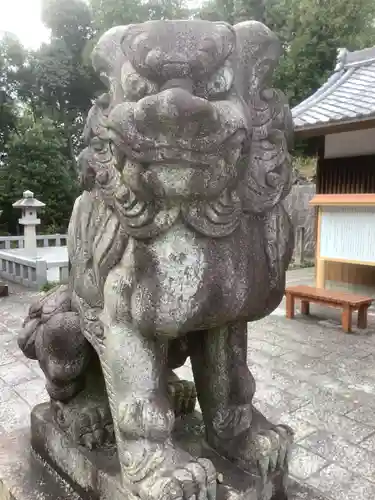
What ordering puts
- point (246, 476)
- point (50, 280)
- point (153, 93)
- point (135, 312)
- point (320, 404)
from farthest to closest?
point (50, 280) → point (320, 404) → point (246, 476) → point (135, 312) → point (153, 93)

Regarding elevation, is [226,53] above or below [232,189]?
above

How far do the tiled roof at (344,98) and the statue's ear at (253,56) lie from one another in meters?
4.32

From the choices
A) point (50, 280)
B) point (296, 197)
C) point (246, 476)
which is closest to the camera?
point (246, 476)

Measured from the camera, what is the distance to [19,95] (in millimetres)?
16516

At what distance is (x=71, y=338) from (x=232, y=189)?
2.16 ft

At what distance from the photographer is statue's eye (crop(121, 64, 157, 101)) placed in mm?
978

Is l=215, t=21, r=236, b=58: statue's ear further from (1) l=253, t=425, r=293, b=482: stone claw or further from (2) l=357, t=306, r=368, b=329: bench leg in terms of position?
(2) l=357, t=306, r=368, b=329: bench leg

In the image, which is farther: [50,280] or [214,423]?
[50,280]

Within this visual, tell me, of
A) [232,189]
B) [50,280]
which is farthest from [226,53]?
[50,280]

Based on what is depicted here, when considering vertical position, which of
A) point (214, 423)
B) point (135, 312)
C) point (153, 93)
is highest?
point (153, 93)

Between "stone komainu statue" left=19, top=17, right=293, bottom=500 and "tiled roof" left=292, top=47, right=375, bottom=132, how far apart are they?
14.4 feet

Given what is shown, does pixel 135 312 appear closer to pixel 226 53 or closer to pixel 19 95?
pixel 226 53

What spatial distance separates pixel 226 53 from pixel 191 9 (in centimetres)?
1835

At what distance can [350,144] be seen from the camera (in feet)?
20.9
